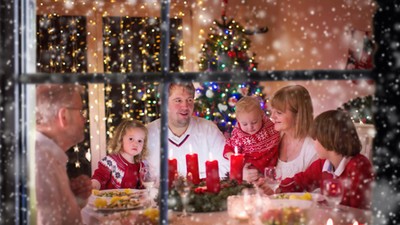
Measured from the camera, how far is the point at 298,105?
10.8ft

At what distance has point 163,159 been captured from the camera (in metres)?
1.18

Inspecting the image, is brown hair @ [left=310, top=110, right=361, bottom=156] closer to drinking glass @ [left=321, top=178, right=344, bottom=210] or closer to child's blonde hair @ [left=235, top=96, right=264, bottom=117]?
drinking glass @ [left=321, top=178, right=344, bottom=210]

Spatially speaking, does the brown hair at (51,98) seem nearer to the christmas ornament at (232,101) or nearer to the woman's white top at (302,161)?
the woman's white top at (302,161)

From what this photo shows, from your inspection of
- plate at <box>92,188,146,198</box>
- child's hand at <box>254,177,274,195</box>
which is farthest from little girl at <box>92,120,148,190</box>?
child's hand at <box>254,177,274,195</box>

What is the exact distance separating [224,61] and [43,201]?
12.2 ft

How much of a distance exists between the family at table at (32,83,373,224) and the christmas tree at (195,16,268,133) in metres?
1.17

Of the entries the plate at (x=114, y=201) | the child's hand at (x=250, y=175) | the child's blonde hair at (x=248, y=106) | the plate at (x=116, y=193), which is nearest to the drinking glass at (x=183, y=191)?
the plate at (x=114, y=201)

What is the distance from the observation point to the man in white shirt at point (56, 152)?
1.29 m

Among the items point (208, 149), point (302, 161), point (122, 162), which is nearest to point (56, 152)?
point (122, 162)

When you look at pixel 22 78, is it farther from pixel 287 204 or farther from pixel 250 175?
pixel 250 175

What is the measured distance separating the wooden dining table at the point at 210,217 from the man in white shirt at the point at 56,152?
0.45 meters

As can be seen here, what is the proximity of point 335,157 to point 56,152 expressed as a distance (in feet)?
4.63

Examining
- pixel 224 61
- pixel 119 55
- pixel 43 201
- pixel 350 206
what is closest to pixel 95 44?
pixel 119 55

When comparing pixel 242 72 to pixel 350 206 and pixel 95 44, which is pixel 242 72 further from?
pixel 95 44
